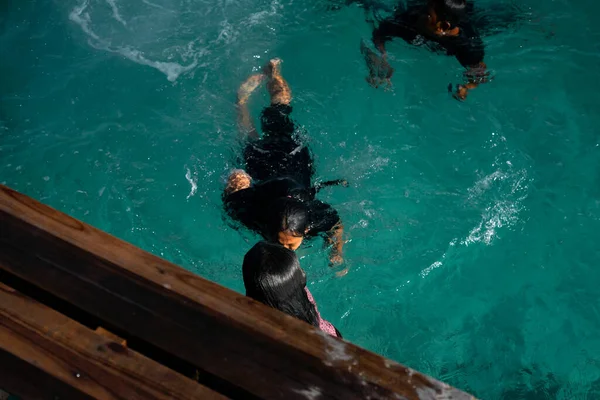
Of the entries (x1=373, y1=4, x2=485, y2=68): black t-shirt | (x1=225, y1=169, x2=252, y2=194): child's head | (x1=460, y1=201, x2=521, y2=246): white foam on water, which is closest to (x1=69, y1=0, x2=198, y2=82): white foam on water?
(x1=225, y1=169, x2=252, y2=194): child's head

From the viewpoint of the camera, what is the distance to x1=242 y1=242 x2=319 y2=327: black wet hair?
2.56 m

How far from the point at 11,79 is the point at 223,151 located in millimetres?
2836

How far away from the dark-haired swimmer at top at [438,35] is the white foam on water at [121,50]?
7.30 ft

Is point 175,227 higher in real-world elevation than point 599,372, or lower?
higher

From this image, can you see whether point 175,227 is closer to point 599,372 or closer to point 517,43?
point 599,372

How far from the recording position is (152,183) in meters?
5.55

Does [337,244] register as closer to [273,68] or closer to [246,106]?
[246,106]

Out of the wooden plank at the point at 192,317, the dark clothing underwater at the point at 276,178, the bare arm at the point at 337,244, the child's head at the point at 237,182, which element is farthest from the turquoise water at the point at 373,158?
the wooden plank at the point at 192,317

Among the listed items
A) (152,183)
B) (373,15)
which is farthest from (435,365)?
(373,15)

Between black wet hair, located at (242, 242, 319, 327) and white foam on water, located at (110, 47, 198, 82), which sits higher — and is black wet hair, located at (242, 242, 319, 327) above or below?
above

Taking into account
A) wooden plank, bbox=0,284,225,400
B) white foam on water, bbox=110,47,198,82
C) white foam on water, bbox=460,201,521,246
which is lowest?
white foam on water, bbox=460,201,521,246

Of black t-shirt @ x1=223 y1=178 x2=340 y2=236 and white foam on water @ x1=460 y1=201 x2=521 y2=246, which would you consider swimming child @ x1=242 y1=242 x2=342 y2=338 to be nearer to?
black t-shirt @ x1=223 y1=178 x2=340 y2=236

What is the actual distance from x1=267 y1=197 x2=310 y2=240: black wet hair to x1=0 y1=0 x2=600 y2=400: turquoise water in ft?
4.04

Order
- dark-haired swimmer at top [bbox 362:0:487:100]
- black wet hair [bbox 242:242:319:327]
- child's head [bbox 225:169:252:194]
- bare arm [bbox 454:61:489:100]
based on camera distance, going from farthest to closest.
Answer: bare arm [bbox 454:61:489:100] < dark-haired swimmer at top [bbox 362:0:487:100] < child's head [bbox 225:169:252:194] < black wet hair [bbox 242:242:319:327]
